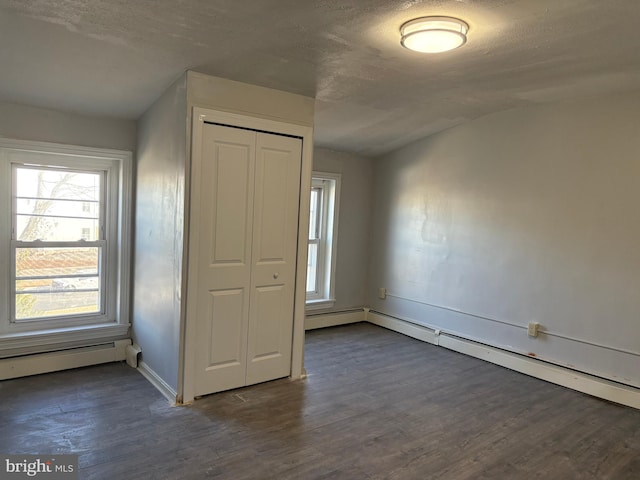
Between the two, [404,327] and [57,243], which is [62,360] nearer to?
[57,243]

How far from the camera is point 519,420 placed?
296cm

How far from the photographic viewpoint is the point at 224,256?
308 centimetres

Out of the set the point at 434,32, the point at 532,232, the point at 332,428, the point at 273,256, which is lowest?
the point at 332,428

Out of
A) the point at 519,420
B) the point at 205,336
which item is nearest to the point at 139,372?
the point at 205,336

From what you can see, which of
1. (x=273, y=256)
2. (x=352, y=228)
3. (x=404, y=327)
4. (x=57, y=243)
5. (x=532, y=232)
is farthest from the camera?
(x=352, y=228)

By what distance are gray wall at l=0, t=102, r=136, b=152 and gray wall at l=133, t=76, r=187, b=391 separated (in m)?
0.15

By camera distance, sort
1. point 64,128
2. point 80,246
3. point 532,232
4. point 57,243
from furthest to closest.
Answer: point 532,232
point 80,246
point 57,243
point 64,128

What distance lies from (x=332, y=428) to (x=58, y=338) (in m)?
2.37

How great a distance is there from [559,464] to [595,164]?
234 centimetres

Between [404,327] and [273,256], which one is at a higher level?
[273,256]

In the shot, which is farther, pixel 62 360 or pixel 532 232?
pixel 532 232

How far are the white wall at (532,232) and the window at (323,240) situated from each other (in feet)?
2.50

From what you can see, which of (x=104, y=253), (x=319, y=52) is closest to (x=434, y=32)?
(x=319, y=52)

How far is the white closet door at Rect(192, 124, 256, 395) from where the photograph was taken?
2969 millimetres
